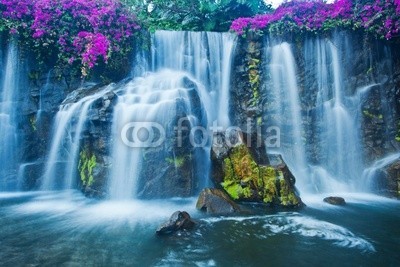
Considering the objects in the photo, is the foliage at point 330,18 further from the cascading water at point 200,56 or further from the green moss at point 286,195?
the green moss at point 286,195

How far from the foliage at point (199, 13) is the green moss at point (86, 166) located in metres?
8.19

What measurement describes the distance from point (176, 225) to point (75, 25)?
9.40m

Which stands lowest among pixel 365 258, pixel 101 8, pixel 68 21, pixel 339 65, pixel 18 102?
pixel 365 258

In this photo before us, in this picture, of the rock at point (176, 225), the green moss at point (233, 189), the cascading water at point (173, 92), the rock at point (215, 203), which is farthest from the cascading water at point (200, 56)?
the rock at point (176, 225)

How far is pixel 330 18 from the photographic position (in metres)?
11.7

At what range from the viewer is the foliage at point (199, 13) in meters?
14.6

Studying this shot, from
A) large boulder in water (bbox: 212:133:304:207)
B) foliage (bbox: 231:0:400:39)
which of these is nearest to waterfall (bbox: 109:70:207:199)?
large boulder in water (bbox: 212:133:304:207)

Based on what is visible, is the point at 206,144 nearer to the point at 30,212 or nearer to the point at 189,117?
the point at 189,117

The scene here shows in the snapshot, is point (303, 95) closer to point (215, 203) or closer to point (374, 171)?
point (374, 171)

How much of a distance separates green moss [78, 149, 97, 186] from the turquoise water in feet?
2.81

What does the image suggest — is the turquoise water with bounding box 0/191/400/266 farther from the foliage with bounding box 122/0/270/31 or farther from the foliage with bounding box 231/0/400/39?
the foliage with bounding box 122/0/270/31

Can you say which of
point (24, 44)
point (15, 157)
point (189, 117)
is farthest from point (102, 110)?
point (24, 44)

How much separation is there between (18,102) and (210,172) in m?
7.54

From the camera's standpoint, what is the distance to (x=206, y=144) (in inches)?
379
